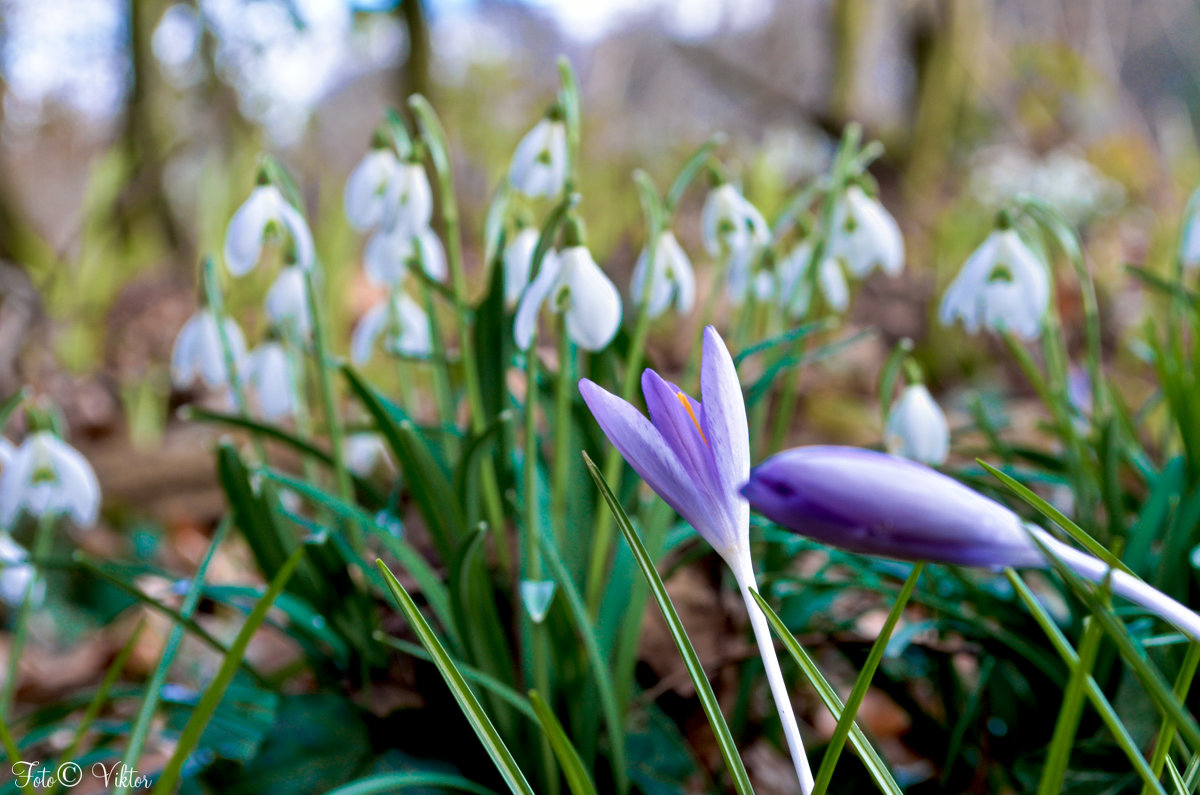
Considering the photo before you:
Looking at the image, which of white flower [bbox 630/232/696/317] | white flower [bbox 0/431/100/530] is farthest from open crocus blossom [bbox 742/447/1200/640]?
white flower [bbox 0/431/100/530]

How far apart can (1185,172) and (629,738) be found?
6.10m

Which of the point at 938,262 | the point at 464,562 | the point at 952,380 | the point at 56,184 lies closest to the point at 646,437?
the point at 464,562

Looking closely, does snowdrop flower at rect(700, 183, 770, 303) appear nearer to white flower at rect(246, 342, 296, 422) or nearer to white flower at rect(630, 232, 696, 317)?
white flower at rect(630, 232, 696, 317)

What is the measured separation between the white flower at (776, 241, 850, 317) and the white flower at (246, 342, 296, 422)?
92cm

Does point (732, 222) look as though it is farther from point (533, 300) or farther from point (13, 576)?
point (13, 576)

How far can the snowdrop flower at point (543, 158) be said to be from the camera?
1.16m

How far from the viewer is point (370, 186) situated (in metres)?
1.22

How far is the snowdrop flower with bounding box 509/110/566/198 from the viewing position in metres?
1.16

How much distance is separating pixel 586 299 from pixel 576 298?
0.01m

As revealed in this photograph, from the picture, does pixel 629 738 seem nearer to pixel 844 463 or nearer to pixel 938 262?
pixel 844 463

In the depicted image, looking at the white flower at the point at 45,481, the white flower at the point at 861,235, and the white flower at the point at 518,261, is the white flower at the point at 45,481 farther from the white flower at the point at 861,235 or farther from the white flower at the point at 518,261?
the white flower at the point at 861,235

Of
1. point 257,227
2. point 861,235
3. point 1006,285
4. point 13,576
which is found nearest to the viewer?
point 257,227

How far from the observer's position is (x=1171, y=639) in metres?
0.86

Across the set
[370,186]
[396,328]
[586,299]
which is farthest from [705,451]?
[396,328]
